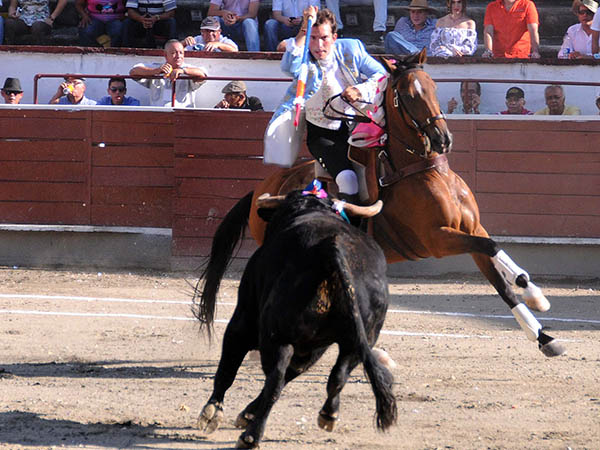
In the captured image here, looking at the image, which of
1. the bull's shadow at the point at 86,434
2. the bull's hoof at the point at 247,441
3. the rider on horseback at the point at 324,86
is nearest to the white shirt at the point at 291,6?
the rider on horseback at the point at 324,86

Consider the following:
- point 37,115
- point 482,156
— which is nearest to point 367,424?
point 482,156

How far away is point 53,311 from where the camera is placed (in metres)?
7.17

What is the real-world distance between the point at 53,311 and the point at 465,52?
17.6ft

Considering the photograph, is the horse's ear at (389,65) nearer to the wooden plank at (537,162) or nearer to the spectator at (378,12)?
the wooden plank at (537,162)

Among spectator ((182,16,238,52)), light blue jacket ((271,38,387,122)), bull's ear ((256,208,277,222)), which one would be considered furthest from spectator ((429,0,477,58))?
bull's ear ((256,208,277,222))

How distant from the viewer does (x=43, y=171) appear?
980cm

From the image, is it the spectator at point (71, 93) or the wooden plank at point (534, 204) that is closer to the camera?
the wooden plank at point (534, 204)

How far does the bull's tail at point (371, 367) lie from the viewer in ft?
10.8

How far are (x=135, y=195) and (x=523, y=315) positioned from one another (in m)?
5.54

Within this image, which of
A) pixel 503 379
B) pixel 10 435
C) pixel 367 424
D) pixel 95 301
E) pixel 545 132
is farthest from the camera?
pixel 545 132

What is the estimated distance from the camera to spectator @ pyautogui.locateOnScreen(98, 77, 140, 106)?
9.68m

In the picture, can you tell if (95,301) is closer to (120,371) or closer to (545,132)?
(120,371)

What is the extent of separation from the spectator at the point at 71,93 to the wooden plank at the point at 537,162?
405 centimetres

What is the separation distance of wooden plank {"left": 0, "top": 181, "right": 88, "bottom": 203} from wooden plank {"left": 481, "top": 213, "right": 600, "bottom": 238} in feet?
13.3
